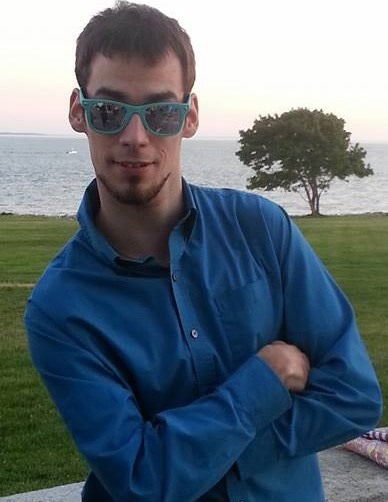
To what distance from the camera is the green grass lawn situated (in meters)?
5.34

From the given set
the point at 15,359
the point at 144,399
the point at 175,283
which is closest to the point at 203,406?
the point at 144,399

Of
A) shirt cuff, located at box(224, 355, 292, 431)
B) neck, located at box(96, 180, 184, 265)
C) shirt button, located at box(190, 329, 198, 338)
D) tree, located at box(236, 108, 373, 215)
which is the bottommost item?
tree, located at box(236, 108, 373, 215)

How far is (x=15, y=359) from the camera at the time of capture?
7.93m

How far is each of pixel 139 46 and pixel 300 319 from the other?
32.8 inches

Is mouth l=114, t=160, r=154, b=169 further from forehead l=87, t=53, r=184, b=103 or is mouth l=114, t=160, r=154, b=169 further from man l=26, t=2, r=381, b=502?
forehead l=87, t=53, r=184, b=103

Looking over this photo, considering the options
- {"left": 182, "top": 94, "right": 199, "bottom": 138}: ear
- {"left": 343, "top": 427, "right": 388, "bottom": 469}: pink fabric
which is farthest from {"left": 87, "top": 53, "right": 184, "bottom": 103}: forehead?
{"left": 343, "top": 427, "right": 388, "bottom": 469}: pink fabric

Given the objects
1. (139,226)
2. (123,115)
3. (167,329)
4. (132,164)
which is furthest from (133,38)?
(167,329)

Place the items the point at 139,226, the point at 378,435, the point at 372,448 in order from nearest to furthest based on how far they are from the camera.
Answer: the point at 139,226, the point at 372,448, the point at 378,435

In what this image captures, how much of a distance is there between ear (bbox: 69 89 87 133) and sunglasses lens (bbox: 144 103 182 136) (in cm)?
21

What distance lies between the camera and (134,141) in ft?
6.89

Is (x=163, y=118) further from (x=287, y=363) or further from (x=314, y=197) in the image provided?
(x=314, y=197)

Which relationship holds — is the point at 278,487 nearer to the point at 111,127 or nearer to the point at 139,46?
the point at 111,127

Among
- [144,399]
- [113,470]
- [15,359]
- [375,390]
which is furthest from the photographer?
[15,359]

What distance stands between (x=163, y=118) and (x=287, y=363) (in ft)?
2.29
